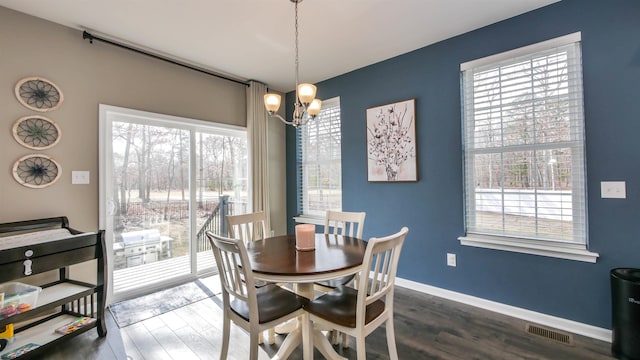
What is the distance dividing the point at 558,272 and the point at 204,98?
13.8 ft

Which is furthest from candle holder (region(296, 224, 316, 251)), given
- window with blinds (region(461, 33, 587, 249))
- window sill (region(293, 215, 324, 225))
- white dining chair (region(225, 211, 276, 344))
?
window sill (region(293, 215, 324, 225))

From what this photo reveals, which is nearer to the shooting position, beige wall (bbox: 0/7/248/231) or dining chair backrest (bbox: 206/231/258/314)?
dining chair backrest (bbox: 206/231/258/314)

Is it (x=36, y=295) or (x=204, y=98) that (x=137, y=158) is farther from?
(x=36, y=295)

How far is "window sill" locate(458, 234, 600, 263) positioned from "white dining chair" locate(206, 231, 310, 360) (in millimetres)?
1880

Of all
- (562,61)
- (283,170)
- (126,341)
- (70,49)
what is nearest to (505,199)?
(562,61)

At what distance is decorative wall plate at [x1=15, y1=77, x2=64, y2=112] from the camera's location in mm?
2395

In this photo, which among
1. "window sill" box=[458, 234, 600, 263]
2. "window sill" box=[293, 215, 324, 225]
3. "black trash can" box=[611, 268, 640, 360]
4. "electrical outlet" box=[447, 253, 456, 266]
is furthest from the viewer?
"window sill" box=[293, 215, 324, 225]

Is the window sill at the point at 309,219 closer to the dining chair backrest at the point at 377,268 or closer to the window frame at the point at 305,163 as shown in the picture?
the window frame at the point at 305,163

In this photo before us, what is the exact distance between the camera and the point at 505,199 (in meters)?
2.65

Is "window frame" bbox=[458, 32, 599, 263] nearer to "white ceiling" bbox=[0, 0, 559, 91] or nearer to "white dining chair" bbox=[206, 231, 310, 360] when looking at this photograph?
"white ceiling" bbox=[0, 0, 559, 91]

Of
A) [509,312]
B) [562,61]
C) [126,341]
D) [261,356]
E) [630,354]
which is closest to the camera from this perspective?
[630,354]

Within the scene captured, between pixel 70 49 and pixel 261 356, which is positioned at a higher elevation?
pixel 70 49

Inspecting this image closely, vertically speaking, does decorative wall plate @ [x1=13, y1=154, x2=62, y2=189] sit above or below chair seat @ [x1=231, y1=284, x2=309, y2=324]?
above

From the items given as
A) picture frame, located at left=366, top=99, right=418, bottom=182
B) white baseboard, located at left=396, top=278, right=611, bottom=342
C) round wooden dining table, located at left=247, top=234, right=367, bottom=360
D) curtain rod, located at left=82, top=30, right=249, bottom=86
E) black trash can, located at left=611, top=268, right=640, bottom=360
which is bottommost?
white baseboard, located at left=396, top=278, right=611, bottom=342
